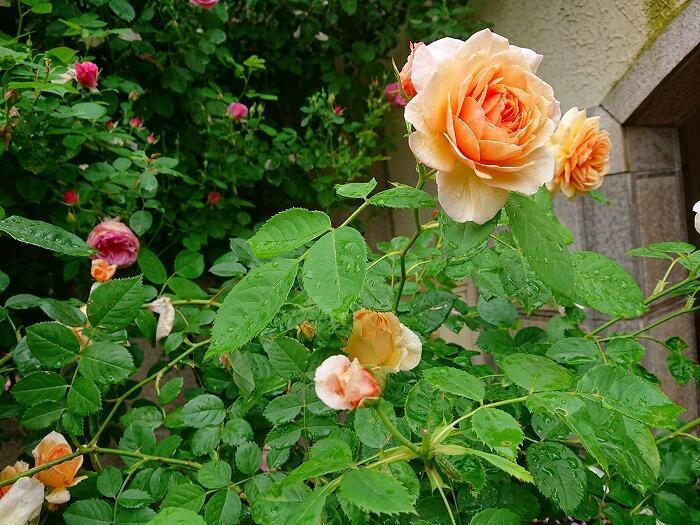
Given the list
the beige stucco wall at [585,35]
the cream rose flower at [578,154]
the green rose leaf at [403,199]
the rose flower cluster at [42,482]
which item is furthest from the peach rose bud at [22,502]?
the beige stucco wall at [585,35]

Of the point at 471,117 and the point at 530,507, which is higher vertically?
the point at 471,117

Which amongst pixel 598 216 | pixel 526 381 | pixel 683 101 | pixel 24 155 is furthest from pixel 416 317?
pixel 683 101

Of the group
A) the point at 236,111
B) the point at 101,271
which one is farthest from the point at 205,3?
the point at 101,271

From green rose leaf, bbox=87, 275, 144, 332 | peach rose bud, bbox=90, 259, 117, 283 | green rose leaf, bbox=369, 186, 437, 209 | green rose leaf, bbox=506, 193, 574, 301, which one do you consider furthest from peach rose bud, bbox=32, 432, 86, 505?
green rose leaf, bbox=506, 193, 574, 301

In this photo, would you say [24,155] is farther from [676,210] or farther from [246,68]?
[676,210]

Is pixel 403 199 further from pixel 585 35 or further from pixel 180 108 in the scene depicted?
pixel 585 35

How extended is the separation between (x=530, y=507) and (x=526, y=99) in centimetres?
47

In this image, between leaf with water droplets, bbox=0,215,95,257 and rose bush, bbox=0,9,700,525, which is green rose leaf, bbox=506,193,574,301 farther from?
leaf with water droplets, bbox=0,215,95,257

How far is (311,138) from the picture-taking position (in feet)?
7.61

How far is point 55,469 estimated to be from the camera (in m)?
0.81

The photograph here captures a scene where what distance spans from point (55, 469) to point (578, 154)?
3.35 feet

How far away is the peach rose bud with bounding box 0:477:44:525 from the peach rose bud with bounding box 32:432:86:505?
0.04 metres

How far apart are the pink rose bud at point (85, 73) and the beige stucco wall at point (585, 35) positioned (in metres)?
1.68

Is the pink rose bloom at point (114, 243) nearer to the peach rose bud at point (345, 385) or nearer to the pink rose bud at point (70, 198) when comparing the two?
the pink rose bud at point (70, 198)
